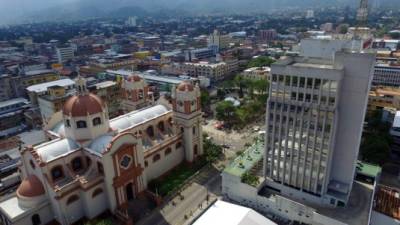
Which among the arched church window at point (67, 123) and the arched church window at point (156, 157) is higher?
the arched church window at point (67, 123)

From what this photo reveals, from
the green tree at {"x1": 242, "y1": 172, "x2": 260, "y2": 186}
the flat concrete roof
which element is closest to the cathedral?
the green tree at {"x1": 242, "y1": 172, "x2": 260, "y2": 186}

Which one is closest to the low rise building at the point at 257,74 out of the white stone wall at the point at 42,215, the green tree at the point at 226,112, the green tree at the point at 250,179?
the green tree at the point at 226,112

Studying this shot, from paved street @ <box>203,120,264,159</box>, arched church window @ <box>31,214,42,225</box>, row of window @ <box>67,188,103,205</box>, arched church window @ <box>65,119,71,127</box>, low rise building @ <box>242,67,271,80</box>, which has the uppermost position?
arched church window @ <box>65,119,71,127</box>

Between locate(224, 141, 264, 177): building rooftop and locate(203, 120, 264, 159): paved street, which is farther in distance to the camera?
locate(203, 120, 264, 159): paved street

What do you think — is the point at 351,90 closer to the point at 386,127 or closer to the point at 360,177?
the point at 360,177

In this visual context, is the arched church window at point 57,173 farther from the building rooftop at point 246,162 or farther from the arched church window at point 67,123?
the building rooftop at point 246,162

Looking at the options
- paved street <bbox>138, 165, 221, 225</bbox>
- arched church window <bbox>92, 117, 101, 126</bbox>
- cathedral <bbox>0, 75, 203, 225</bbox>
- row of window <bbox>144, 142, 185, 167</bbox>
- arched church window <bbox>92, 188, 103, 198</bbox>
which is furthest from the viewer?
row of window <bbox>144, 142, 185, 167</bbox>

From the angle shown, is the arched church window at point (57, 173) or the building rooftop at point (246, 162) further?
the building rooftop at point (246, 162)

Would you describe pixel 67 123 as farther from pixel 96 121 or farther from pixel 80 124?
pixel 96 121

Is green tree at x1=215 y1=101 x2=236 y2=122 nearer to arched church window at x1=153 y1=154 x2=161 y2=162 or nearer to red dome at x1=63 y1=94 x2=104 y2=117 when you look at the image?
arched church window at x1=153 y1=154 x2=161 y2=162
